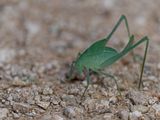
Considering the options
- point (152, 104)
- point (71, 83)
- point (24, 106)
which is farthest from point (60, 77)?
point (152, 104)

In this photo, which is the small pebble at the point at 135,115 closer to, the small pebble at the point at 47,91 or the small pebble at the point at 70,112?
the small pebble at the point at 70,112

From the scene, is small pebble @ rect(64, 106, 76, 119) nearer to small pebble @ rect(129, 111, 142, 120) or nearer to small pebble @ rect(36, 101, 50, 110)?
small pebble @ rect(36, 101, 50, 110)

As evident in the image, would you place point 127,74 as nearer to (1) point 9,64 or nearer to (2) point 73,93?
(2) point 73,93

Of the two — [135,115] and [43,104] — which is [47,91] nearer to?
[43,104]

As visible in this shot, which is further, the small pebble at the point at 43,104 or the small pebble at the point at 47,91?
the small pebble at the point at 47,91

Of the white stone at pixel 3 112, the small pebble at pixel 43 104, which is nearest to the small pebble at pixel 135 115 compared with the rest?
the small pebble at pixel 43 104

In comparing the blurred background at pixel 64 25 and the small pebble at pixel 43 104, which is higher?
the blurred background at pixel 64 25

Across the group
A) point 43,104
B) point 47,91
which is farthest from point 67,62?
point 43,104

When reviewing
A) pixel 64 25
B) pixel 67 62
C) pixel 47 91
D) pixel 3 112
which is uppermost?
pixel 64 25

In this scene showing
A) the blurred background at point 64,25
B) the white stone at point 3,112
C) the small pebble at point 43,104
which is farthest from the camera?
the blurred background at point 64,25
